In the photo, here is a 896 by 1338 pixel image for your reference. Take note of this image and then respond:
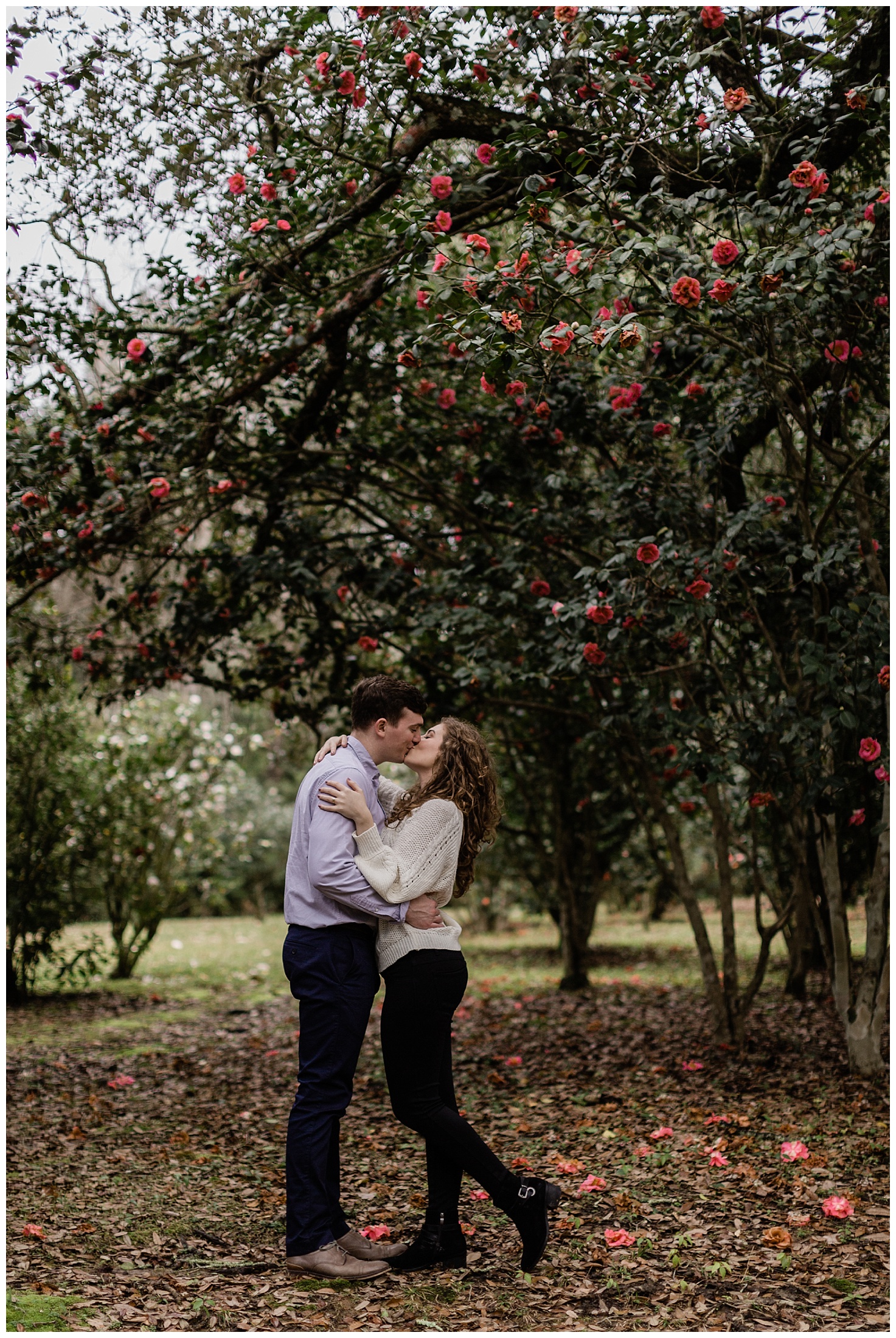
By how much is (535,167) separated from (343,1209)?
4.19 meters

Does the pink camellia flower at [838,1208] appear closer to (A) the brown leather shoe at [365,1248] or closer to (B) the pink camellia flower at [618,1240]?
(B) the pink camellia flower at [618,1240]

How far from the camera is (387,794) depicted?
3451 mm

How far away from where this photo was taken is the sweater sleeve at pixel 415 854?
305cm

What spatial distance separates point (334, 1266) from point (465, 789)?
4.68ft

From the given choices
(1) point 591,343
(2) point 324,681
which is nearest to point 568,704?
(2) point 324,681

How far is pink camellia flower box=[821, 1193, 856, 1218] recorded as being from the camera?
136 inches

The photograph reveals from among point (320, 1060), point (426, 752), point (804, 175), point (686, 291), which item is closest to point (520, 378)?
point (686, 291)

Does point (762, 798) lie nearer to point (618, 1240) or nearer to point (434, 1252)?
point (618, 1240)

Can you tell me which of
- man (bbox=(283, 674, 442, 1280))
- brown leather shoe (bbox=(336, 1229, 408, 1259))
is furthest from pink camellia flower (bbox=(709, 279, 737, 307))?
brown leather shoe (bbox=(336, 1229, 408, 1259))

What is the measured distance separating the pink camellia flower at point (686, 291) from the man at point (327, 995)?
204cm

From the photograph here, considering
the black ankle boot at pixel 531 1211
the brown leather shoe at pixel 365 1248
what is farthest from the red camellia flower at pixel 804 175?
the brown leather shoe at pixel 365 1248

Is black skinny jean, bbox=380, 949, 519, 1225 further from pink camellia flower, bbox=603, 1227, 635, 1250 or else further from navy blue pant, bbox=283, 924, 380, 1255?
pink camellia flower, bbox=603, 1227, 635, 1250

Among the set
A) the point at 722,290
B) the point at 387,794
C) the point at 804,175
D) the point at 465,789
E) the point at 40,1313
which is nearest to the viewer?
the point at 40,1313

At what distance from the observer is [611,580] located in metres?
4.65
